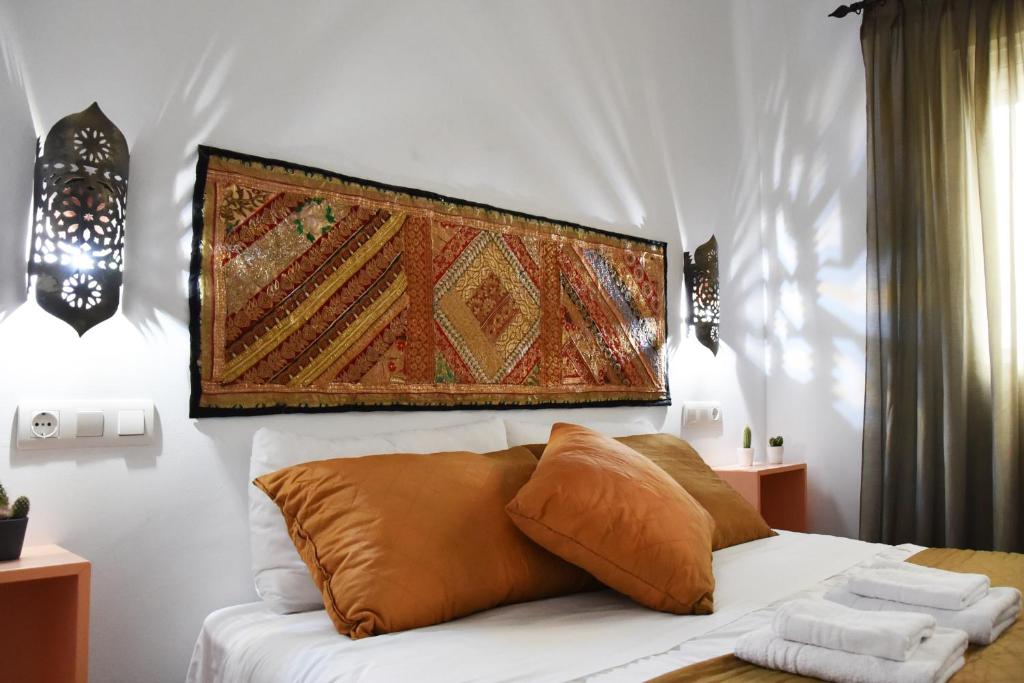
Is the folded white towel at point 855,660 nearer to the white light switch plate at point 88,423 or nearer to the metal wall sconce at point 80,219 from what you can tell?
the white light switch plate at point 88,423

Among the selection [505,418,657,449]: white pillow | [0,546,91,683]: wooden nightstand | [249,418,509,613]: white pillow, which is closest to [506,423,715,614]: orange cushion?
[249,418,509,613]: white pillow

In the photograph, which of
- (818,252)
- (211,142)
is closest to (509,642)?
(211,142)

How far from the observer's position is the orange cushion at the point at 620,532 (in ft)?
5.21

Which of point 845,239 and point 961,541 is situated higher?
point 845,239

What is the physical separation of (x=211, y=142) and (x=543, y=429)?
4.21ft

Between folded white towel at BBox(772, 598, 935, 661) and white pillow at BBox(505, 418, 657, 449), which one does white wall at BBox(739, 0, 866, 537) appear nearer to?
white pillow at BBox(505, 418, 657, 449)

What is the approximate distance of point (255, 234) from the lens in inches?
78.5

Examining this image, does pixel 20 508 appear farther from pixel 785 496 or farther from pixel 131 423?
pixel 785 496

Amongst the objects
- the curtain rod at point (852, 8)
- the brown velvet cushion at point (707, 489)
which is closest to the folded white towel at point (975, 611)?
the brown velvet cushion at point (707, 489)

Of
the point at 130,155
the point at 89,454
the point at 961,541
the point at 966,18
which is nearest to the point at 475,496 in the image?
the point at 89,454

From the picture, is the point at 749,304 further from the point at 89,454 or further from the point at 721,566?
the point at 89,454

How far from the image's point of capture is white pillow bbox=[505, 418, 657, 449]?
7.89ft

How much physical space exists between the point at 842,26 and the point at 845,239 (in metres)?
0.98

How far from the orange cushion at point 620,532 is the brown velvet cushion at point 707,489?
19.6 inches
